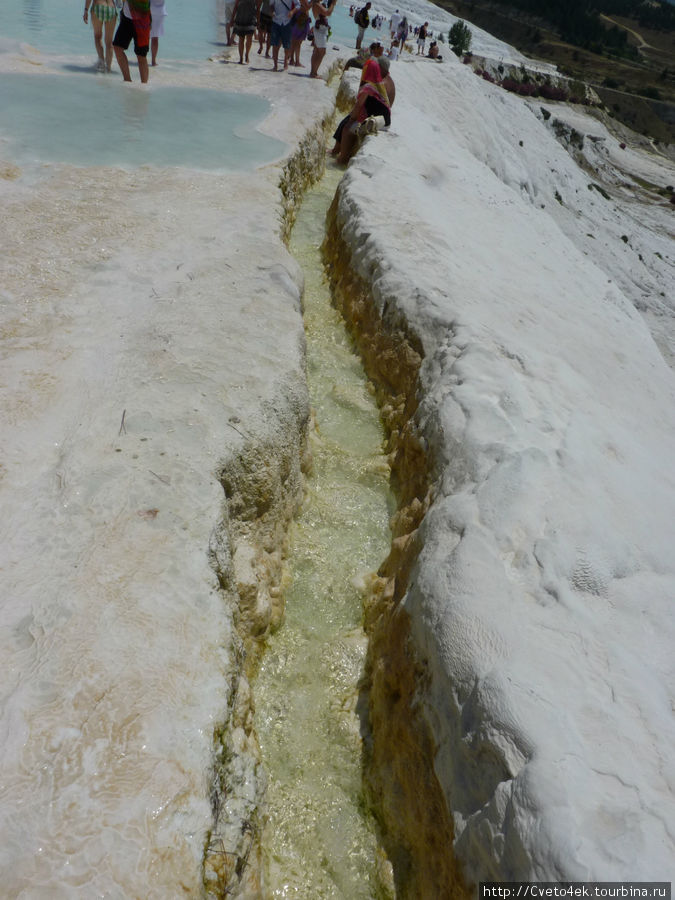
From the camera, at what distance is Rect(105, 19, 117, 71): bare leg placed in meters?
6.87

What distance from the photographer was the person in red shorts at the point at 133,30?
6.70 meters

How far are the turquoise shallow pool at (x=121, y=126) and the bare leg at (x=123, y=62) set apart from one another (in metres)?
0.10

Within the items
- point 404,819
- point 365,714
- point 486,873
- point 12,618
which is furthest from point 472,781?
point 12,618

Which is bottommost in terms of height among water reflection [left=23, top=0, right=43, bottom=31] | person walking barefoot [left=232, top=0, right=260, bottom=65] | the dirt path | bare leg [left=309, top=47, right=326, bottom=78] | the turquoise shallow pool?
the turquoise shallow pool

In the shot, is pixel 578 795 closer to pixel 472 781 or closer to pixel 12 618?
pixel 472 781

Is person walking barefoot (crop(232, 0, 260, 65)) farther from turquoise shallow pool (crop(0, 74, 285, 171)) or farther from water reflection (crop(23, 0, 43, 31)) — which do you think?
turquoise shallow pool (crop(0, 74, 285, 171))

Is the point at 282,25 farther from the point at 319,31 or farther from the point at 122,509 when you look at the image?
the point at 122,509

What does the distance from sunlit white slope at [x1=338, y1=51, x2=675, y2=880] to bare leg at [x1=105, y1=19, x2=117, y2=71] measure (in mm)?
4111

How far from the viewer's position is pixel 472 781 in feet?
5.70

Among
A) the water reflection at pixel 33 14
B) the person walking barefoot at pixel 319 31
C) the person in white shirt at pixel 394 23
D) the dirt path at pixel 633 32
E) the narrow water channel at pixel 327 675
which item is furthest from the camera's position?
the dirt path at pixel 633 32

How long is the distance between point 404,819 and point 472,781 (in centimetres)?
43

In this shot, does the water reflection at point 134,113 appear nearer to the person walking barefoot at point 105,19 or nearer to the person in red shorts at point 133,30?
the person in red shorts at point 133,30

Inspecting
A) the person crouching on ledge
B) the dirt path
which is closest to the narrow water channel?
the person crouching on ledge

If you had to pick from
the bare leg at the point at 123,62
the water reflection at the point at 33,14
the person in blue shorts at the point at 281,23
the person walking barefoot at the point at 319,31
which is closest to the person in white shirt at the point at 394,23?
the person walking barefoot at the point at 319,31
